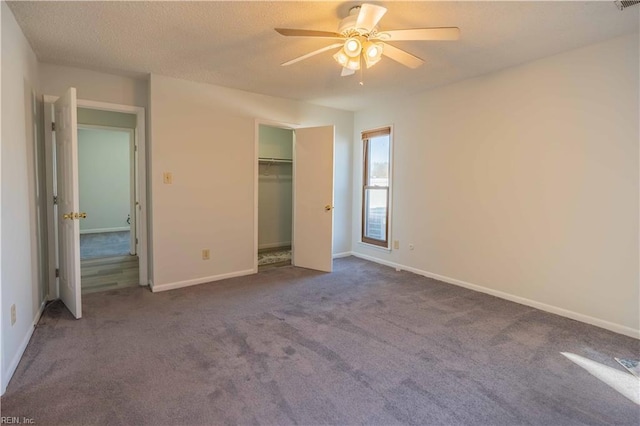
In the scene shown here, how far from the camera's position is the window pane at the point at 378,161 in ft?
16.5

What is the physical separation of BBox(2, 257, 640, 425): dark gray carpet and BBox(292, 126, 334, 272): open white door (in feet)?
4.00

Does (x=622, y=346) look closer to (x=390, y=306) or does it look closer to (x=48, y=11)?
(x=390, y=306)

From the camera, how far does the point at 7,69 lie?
7.23 ft

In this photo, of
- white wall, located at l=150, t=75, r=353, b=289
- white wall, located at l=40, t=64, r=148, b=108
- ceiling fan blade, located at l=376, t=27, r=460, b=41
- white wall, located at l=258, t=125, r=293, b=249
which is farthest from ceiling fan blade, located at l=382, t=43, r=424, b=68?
white wall, located at l=258, t=125, r=293, b=249

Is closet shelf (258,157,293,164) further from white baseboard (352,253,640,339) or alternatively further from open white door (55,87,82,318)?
open white door (55,87,82,318)

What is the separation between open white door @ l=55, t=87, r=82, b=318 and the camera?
2836mm

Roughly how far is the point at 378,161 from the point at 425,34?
302 cm

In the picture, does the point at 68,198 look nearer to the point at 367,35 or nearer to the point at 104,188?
the point at 367,35

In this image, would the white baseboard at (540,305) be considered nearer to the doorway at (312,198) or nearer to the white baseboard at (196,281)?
the doorway at (312,198)

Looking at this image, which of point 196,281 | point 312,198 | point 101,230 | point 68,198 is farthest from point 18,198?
point 101,230

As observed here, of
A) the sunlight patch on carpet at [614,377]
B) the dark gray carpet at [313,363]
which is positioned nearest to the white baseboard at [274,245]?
the dark gray carpet at [313,363]

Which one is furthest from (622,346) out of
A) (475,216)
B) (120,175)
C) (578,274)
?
(120,175)

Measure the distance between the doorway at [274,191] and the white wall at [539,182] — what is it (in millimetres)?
2461

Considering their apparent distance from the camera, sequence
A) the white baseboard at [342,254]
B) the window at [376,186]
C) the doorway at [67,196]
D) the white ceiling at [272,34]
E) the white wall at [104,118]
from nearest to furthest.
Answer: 1. the white ceiling at [272,34]
2. the doorway at [67,196]
3. the white wall at [104,118]
4. the window at [376,186]
5. the white baseboard at [342,254]
